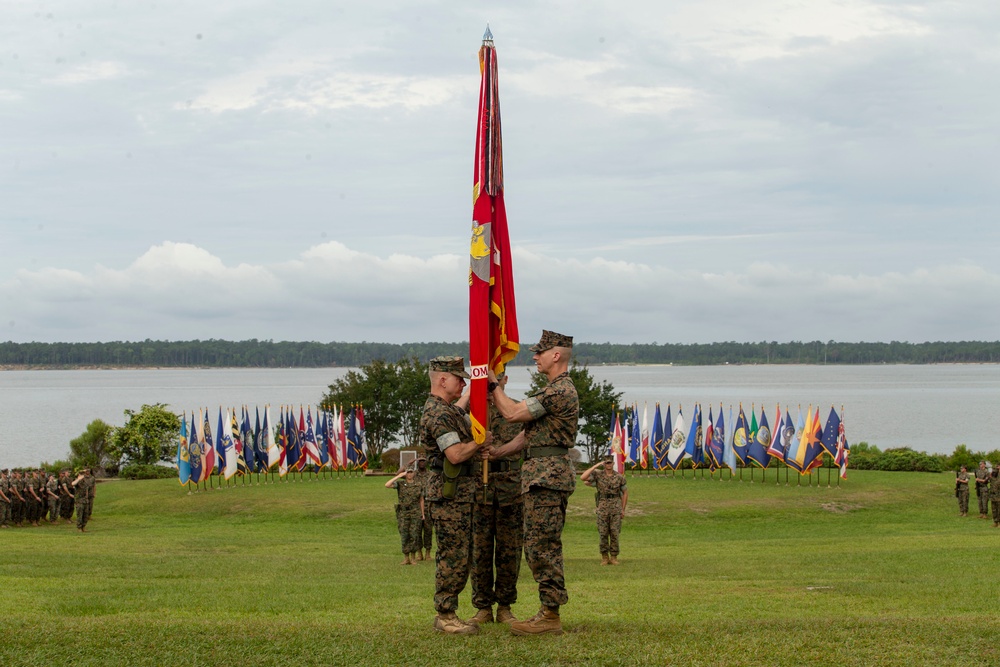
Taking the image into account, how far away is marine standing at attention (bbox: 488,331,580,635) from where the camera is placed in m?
→ 8.95

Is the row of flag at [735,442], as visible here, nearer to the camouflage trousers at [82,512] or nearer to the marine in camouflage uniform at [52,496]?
the camouflage trousers at [82,512]

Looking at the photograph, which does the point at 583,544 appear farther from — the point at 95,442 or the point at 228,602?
the point at 95,442

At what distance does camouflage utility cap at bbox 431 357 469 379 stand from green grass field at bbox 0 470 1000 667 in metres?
2.33

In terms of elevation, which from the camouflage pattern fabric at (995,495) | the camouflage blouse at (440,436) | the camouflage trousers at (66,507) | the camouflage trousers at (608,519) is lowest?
the camouflage trousers at (66,507)

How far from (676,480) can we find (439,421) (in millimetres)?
33975

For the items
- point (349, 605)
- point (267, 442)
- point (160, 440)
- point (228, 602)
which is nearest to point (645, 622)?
point (349, 605)

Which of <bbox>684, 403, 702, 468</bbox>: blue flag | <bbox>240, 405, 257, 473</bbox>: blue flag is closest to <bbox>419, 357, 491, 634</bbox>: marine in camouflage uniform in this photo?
<bbox>684, 403, 702, 468</bbox>: blue flag

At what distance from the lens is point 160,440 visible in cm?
5428

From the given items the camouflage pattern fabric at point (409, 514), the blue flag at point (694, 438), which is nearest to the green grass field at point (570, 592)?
the camouflage pattern fabric at point (409, 514)

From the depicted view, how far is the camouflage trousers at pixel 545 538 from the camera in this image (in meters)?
8.92

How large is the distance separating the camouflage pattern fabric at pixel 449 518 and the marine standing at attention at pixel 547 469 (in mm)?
470

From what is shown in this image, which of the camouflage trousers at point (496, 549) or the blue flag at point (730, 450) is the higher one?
the camouflage trousers at point (496, 549)

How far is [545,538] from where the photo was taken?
8930mm

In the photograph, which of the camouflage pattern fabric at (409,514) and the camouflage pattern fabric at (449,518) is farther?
the camouflage pattern fabric at (409,514)
